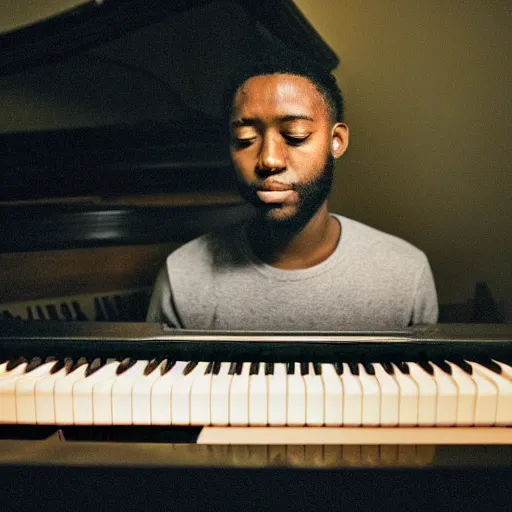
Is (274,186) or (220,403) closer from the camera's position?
(220,403)

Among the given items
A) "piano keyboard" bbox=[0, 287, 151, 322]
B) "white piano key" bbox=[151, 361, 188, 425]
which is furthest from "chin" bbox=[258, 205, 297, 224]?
"white piano key" bbox=[151, 361, 188, 425]

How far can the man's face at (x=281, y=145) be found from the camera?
1.07 m

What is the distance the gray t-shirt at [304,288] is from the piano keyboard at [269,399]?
0.59ft

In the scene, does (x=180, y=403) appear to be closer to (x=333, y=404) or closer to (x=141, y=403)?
(x=141, y=403)

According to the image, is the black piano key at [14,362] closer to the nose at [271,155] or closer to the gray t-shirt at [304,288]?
the gray t-shirt at [304,288]

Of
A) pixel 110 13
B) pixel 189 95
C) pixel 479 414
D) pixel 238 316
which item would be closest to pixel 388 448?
pixel 479 414

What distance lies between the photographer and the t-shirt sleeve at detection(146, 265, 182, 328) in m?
1.17

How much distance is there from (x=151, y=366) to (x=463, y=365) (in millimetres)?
646

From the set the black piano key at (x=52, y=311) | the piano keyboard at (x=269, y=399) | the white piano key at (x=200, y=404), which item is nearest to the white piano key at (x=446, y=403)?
the piano keyboard at (x=269, y=399)

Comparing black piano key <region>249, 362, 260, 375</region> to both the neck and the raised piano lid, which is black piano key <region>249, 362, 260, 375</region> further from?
the raised piano lid

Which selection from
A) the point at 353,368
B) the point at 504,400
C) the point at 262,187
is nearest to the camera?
the point at 504,400

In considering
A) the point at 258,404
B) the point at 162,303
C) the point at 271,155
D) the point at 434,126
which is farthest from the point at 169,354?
the point at 434,126

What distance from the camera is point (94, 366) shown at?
3.35 ft

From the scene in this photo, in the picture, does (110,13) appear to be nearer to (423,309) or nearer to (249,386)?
(249,386)
